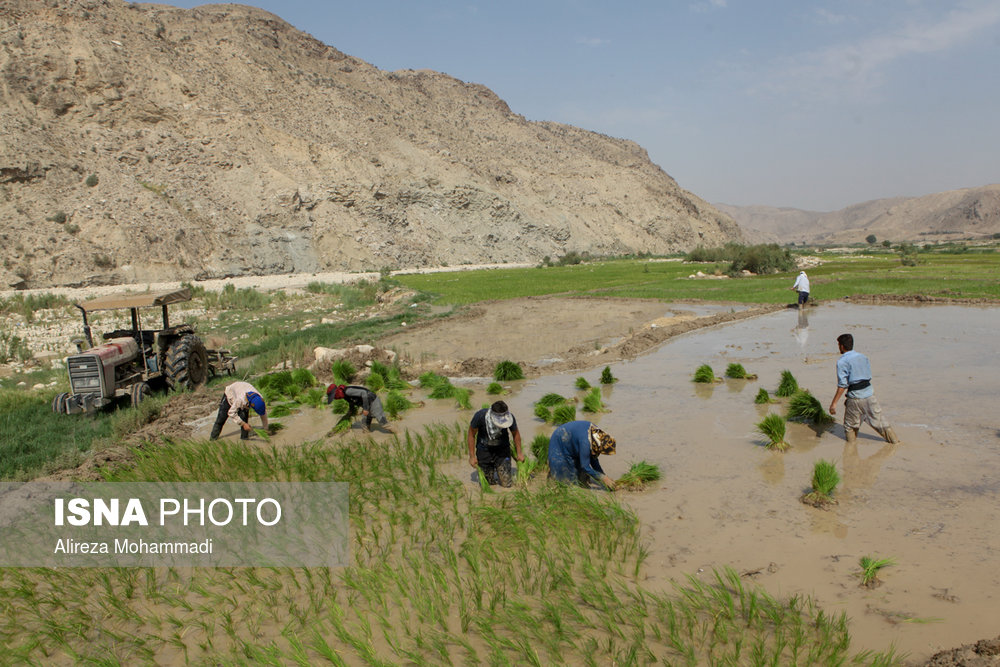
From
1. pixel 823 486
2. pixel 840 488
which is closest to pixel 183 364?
pixel 823 486

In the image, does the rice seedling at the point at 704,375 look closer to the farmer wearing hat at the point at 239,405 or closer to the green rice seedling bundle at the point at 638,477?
the green rice seedling bundle at the point at 638,477

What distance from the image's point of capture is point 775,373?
1395 centimetres

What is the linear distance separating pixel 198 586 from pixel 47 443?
19.0ft

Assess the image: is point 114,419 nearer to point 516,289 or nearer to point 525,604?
point 525,604

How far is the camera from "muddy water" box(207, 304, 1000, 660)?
4.93 meters

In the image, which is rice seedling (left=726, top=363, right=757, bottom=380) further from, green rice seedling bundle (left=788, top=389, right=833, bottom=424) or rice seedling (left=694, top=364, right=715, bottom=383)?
green rice seedling bundle (left=788, top=389, right=833, bottom=424)

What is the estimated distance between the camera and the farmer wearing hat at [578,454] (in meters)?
6.93

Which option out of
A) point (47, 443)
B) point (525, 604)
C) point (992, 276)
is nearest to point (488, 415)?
point (525, 604)

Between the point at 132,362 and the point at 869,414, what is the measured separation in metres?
12.8

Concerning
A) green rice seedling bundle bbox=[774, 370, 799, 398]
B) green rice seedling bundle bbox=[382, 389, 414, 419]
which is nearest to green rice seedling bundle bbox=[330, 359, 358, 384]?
green rice seedling bundle bbox=[382, 389, 414, 419]

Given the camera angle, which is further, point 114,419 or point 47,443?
point 114,419

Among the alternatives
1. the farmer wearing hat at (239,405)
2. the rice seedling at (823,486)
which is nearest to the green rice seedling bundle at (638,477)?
the rice seedling at (823,486)

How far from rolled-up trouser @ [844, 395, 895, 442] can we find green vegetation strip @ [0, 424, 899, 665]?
450 centimetres

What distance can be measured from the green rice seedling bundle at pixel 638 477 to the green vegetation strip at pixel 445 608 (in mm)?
1086
